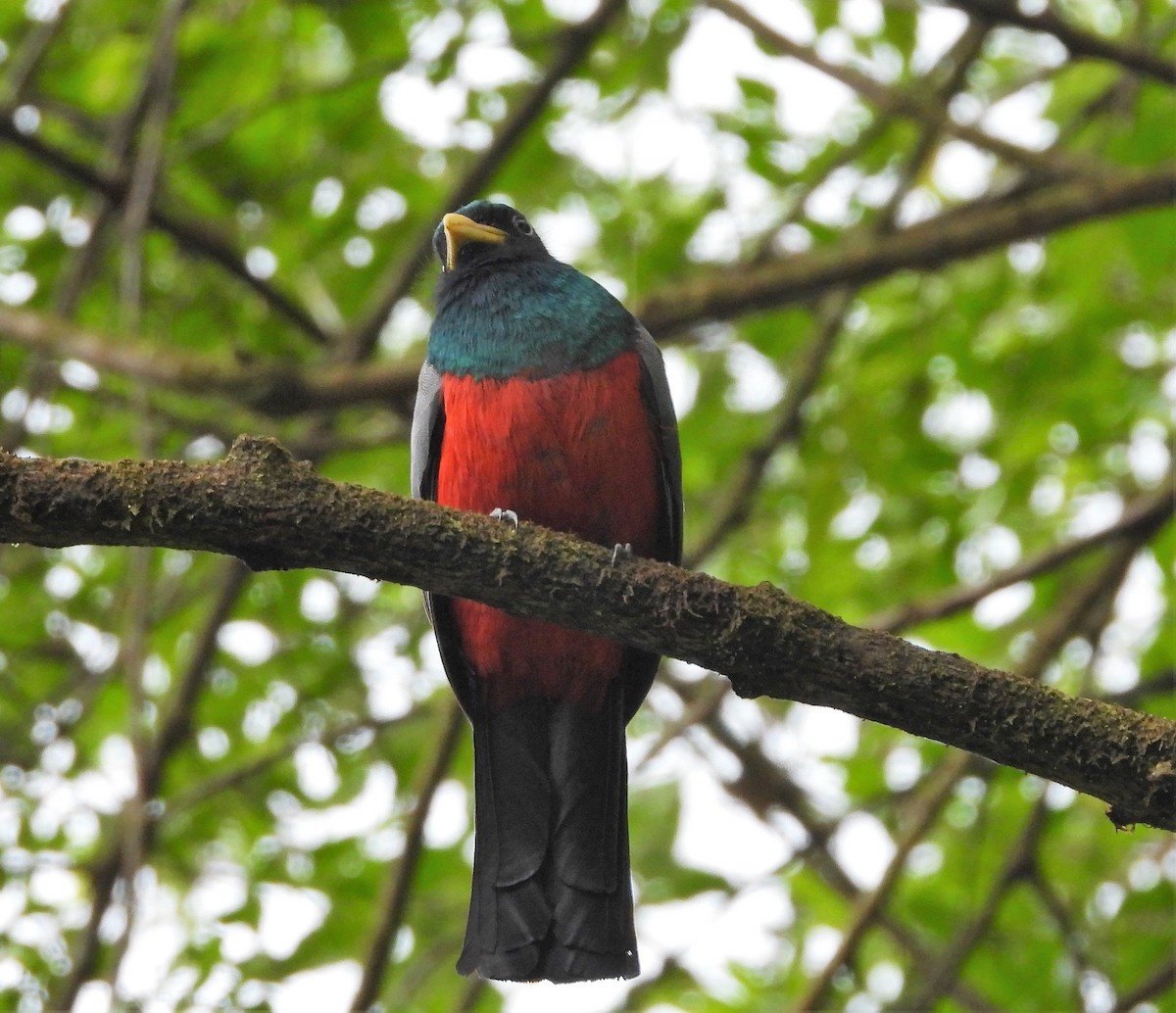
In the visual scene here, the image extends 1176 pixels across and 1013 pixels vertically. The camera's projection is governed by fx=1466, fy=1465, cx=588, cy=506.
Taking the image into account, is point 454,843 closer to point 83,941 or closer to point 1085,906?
point 83,941

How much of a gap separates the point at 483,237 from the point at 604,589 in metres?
2.46

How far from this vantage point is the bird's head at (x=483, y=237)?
4.96m

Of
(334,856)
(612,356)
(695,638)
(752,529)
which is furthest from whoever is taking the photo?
(752,529)

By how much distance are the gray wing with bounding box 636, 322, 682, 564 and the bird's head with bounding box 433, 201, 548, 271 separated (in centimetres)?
77

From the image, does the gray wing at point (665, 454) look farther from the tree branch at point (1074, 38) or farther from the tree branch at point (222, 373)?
the tree branch at point (1074, 38)

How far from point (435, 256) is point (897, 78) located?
251 cm

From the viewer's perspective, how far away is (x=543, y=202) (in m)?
6.83

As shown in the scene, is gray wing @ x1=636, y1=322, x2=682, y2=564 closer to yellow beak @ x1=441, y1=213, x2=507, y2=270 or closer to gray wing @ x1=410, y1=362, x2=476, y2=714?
gray wing @ x1=410, y1=362, x2=476, y2=714

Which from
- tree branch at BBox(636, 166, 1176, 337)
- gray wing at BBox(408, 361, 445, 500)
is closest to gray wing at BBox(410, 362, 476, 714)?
gray wing at BBox(408, 361, 445, 500)

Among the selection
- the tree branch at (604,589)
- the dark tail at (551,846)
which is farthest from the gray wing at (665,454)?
the tree branch at (604,589)

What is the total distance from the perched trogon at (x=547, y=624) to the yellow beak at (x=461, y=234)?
389 mm

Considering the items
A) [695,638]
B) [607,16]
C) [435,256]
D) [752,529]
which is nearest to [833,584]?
[752,529]

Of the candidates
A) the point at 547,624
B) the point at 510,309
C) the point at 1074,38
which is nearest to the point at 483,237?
the point at 510,309

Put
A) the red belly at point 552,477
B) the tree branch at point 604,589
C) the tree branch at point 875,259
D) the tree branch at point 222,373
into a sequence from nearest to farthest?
the tree branch at point 604,589, the red belly at point 552,477, the tree branch at point 875,259, the tree branch at point 222,373
